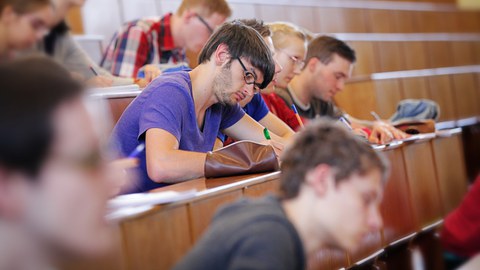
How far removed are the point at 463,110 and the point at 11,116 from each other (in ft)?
20.1

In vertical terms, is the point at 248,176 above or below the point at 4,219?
below

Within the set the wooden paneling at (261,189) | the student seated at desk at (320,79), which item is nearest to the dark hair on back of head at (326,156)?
the wooden paneling at (261,189)

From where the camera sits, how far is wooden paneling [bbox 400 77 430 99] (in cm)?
553

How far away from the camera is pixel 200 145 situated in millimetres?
2131

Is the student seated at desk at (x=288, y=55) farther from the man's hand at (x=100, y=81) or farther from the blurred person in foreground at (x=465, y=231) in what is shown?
the blurred person in foreground at (x=465, y=231)

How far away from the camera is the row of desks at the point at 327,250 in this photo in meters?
1.29

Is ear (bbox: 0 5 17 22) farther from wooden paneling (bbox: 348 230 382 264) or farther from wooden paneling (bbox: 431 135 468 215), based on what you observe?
wooden paneling (bbox: 431 135 468 215)

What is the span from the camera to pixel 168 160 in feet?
5.92

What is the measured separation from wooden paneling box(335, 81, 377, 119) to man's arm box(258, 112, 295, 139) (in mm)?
1981

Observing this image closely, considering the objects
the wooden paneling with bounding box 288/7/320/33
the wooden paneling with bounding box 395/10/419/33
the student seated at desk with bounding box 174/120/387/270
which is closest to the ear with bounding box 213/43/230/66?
the student seated at desk with bounding box 174/120/387/270

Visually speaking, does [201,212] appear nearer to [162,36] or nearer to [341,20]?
[162,36]

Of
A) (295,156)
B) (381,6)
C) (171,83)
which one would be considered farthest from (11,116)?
(381,6)

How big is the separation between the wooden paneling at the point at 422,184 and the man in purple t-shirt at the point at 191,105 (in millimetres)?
845

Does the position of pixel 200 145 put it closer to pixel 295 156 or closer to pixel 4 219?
pixel 295 156
